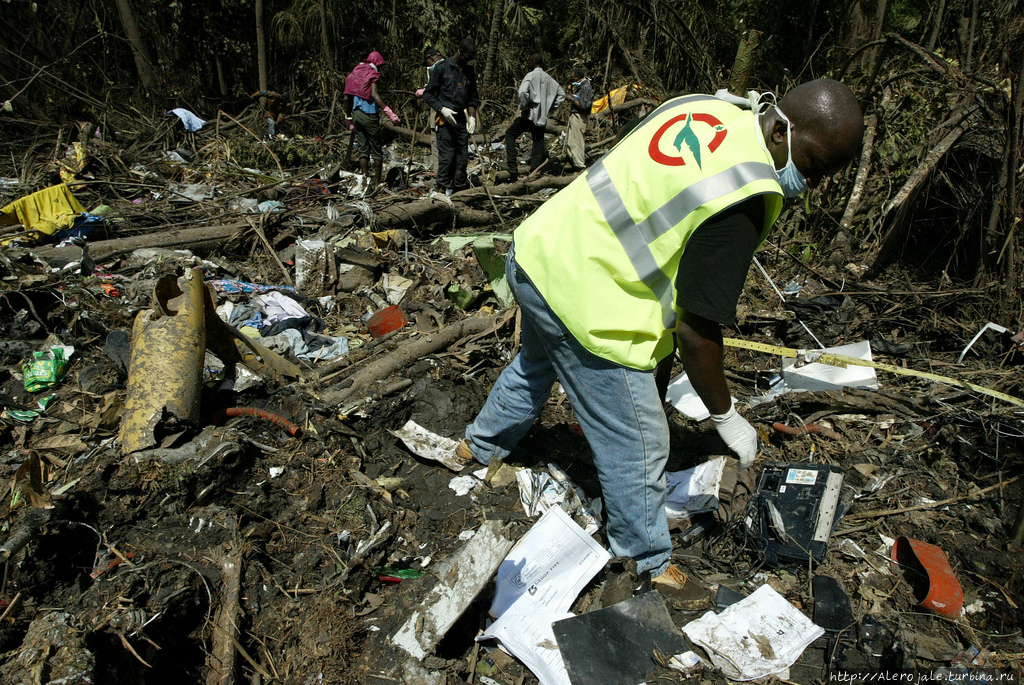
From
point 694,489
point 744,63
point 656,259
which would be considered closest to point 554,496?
point 694,489

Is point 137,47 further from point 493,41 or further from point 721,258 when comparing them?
point 721,258

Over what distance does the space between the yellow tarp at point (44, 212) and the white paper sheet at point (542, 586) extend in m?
5.07

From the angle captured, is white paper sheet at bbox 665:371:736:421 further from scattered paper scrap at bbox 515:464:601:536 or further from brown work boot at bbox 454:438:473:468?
brown work boot at bbox 454:438:473:468

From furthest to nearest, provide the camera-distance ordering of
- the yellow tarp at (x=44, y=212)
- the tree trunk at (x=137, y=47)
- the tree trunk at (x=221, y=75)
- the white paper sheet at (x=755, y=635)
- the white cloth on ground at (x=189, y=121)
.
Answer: the tree trunk at (x=221, y=75) < the tree trunk at (x=137, y=47) < the white cloth on ground at (x=189, y=121) < the yellow tarp at (x=44, y=212) < the white paper sheet at (x=755, y=635)

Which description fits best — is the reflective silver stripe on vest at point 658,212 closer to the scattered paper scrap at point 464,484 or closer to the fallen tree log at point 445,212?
the scattered paper scrap at point 464,484

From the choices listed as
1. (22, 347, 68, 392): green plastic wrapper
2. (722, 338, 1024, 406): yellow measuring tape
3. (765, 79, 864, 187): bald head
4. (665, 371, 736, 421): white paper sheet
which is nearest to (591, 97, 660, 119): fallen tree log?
(722, 338, 1024, 406): yellow measuring tape

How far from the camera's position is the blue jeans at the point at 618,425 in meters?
1.86

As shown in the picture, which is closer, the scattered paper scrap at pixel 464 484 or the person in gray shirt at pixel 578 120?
the scattered paper scrap at pixel 464 484

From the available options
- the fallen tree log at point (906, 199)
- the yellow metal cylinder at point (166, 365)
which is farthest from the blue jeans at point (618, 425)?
the fallen tree log at point (906, 199)

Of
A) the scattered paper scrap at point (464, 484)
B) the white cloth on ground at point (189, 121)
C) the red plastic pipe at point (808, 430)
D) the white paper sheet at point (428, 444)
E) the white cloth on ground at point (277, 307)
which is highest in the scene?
the white cloth on ground at point (189, 121)

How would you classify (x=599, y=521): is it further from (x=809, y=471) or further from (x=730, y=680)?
(x=809, y=471)

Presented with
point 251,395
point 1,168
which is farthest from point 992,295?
point 1,168

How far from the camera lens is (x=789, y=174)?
1.70m

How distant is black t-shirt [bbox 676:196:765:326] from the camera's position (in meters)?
1.54
